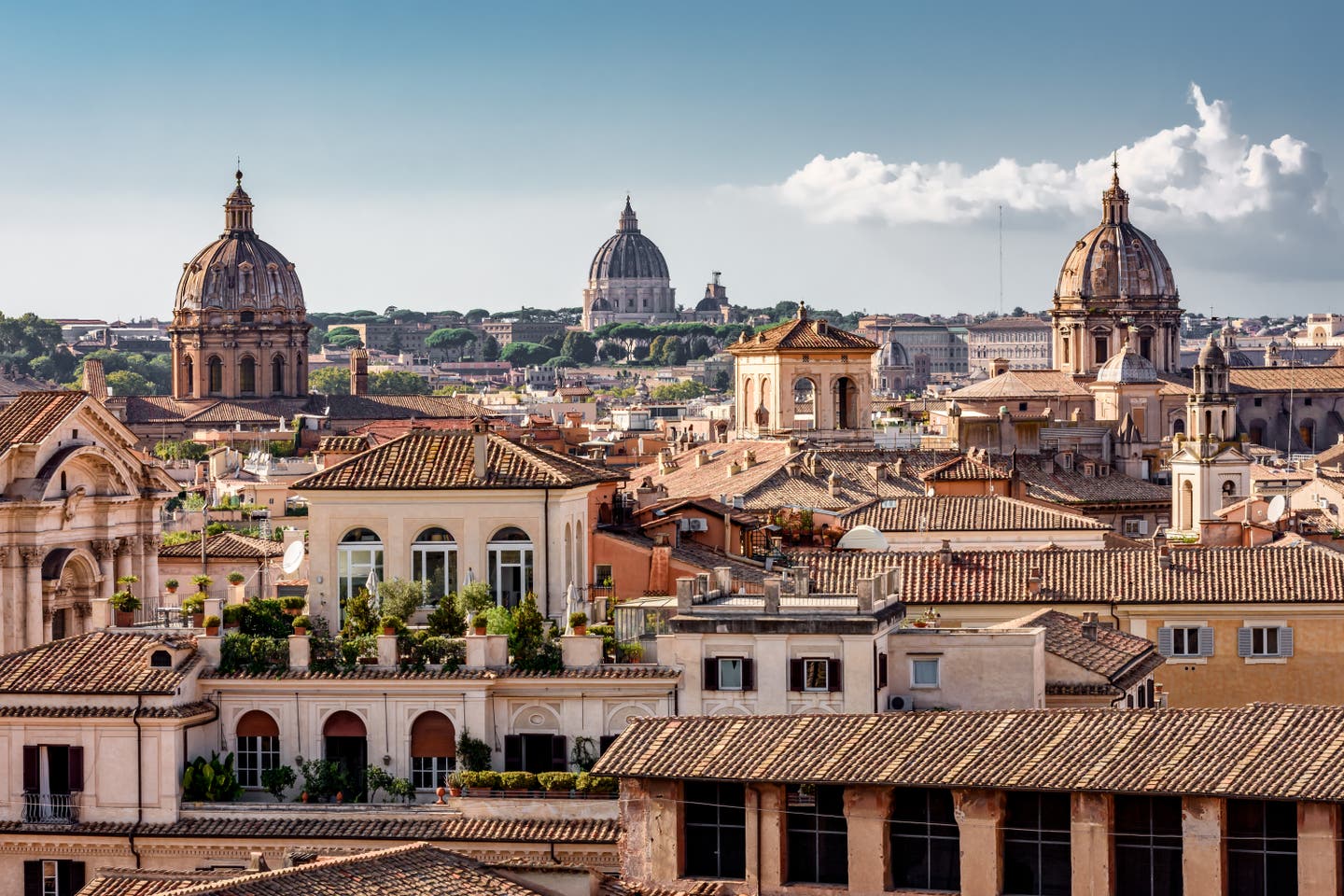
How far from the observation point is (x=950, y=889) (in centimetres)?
2456

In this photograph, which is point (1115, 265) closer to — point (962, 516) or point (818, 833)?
point (962, 516)

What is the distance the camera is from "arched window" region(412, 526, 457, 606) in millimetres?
32844

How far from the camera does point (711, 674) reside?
96.0 ft

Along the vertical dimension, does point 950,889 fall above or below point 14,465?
below

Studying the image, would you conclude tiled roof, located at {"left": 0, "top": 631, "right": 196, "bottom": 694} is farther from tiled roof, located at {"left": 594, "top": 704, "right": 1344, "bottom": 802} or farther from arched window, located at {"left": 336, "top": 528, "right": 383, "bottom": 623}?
tiled roof, located at {"left": 594, "top": 704, "right": 1344, "bottom": 802}

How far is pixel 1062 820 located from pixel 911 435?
55087 mm

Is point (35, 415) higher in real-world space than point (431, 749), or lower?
higher

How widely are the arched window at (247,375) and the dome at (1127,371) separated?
41.8m

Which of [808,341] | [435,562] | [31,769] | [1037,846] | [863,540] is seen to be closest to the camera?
[1037,846]

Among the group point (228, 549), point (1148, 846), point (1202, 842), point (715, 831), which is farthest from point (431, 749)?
point (228, 549)

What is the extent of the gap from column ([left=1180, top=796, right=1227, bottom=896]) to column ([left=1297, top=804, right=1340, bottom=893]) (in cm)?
64

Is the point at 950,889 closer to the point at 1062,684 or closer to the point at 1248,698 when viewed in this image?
the point at 1062,684

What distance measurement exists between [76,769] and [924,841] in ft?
28.2

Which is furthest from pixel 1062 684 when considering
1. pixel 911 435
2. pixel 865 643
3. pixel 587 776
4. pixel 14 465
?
pixel 911 435
